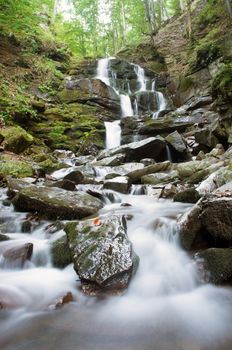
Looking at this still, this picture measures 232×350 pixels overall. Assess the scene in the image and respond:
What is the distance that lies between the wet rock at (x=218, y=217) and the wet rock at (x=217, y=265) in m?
0.29

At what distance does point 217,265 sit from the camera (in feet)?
10.6

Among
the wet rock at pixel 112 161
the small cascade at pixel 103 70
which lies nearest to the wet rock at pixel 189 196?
the wet rock at pixel 112 161

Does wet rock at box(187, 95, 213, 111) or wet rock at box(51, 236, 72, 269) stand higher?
wet rock at box(187, 95, 213, 111)

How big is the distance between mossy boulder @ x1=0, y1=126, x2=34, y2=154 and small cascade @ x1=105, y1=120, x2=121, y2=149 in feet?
15.4

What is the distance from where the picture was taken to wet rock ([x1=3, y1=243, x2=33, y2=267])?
12.6ft

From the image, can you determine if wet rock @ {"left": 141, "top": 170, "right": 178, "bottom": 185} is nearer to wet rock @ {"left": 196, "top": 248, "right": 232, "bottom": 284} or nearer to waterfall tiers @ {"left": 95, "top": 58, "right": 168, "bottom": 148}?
wet rock @ {"left": 196, "top": 248, "right": 232, "bottom": 284}

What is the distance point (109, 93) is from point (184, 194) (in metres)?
13.8

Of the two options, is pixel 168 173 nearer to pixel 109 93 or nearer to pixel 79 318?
pixel 79 318

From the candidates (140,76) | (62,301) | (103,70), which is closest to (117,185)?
(62,301)

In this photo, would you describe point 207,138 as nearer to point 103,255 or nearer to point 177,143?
point 177,143

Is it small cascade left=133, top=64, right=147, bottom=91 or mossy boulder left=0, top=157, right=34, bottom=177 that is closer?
mossy boulder left=0, top=157, right=34, bottom=177

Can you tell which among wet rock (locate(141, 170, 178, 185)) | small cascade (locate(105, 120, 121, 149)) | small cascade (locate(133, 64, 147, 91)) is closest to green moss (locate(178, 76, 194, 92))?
small cascade (locate(133, 64, 147, 91))

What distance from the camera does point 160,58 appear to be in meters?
23.1

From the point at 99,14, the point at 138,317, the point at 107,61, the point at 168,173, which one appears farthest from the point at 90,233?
the point at 99,14
